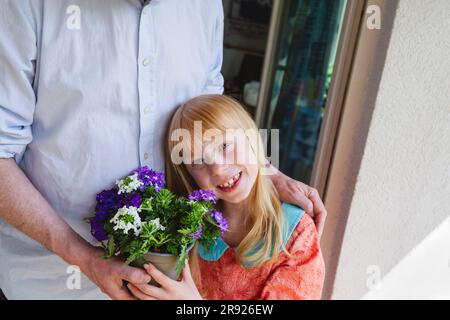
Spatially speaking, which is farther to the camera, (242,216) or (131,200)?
(242,216)

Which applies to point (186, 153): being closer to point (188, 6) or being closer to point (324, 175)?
point (188, 6)

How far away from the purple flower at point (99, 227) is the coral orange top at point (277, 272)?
0.37 m

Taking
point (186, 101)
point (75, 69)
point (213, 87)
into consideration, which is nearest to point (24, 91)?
point (75, 69)

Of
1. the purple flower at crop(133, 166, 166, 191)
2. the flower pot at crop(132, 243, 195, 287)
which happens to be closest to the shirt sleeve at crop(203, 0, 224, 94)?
the purple flower at crop(133, 166, 166, 191)

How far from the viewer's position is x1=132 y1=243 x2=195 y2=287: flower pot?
0.95 meters

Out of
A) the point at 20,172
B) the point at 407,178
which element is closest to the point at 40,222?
the point at 20,172

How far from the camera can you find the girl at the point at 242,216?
4.00 feet

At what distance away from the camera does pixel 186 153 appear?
1239 millimetres

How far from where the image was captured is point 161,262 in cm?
97

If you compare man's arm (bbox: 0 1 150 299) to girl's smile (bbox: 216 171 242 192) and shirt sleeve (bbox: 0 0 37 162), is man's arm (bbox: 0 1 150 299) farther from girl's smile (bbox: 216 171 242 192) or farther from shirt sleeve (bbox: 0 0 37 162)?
girl's smile (bbox: 216 171 242 192)

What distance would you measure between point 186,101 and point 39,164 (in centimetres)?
45

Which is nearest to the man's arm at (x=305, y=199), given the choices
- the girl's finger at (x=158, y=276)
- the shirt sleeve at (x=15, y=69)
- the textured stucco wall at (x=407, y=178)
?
the textured stucco wall at (x=407, y=178)

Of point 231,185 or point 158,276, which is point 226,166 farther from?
point 158,276

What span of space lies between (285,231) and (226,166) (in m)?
0.28
